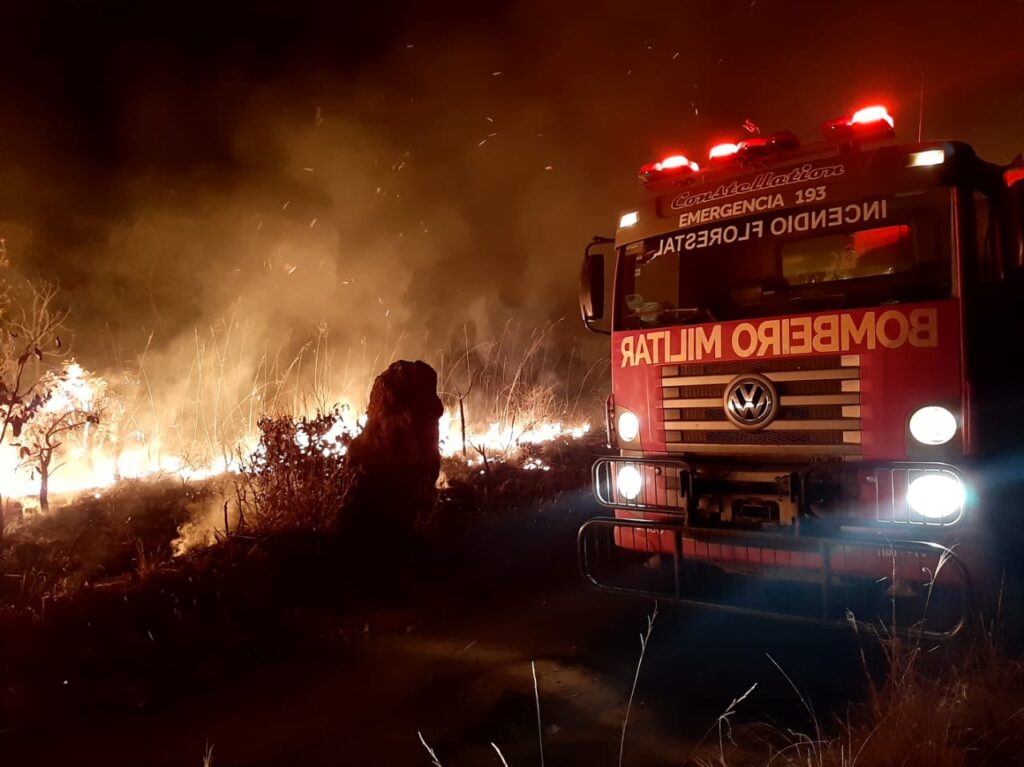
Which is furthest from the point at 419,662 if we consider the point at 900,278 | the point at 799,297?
the point at 900,278

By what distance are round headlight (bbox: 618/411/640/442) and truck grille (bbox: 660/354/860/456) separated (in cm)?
25

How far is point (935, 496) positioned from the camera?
3740 mm

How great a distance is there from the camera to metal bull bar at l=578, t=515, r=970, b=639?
372 centimetres

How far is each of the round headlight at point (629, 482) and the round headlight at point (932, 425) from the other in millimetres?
1663

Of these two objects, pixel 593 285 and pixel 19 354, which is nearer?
pixel 593 285

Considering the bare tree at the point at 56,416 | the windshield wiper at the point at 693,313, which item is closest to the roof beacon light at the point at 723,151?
the windshield wiper at the point at 693,313

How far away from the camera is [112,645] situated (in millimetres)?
4273

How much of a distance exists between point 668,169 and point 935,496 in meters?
2.79

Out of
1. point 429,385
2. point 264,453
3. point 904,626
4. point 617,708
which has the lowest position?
point 617,708

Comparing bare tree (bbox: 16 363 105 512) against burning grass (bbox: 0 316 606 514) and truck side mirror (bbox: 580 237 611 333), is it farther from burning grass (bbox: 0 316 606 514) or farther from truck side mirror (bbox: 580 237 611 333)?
truck side mirror (bbox: 580 237 611 333)

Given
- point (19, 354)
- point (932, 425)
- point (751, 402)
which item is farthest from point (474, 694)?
point (19, 354)

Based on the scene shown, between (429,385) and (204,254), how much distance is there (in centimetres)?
1115

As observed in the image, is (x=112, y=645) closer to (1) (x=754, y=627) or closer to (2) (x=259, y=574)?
(2) (x=259, y=574)

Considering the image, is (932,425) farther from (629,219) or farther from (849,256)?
(629,219)
